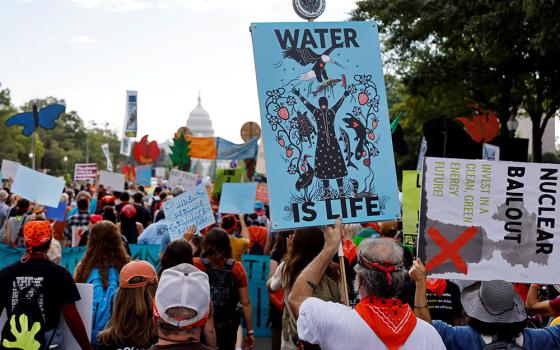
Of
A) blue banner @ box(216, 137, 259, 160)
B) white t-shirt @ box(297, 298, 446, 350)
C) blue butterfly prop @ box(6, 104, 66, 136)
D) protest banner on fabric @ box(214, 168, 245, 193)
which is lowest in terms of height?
white t-shirt @ box(297, 298, 446, 350)

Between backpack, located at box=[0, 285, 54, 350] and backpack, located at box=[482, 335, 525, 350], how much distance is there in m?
2.80

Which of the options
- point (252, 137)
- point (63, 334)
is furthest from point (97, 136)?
point (63, 334)

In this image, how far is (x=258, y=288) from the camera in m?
10.2

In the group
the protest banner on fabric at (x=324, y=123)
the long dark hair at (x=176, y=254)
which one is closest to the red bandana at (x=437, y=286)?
the protest banner on fabric at (x=324, y=123)

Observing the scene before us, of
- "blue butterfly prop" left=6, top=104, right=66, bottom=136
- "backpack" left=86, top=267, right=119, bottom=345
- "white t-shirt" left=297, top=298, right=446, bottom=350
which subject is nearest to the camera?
"white t-shirt" left=297, top=298, right=446, bottom=350

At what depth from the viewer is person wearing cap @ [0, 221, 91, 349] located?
15.6 feet

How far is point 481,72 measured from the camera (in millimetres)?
24594

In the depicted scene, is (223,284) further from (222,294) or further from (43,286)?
(43,286)

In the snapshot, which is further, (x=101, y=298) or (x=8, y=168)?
(x=8, y=168)

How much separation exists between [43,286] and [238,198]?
7.68 m

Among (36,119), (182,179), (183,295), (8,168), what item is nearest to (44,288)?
(183,295)

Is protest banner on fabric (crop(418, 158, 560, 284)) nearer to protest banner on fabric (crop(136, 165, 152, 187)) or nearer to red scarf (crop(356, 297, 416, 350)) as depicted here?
red scarf (crop(356, 297, 416, 350))

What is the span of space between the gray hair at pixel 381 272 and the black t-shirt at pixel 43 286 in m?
2.32

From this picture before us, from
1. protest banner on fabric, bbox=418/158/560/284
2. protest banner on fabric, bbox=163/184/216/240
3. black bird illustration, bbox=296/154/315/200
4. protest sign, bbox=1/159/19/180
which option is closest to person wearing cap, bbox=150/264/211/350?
black bird illustration, bbox=296/154/315/200
